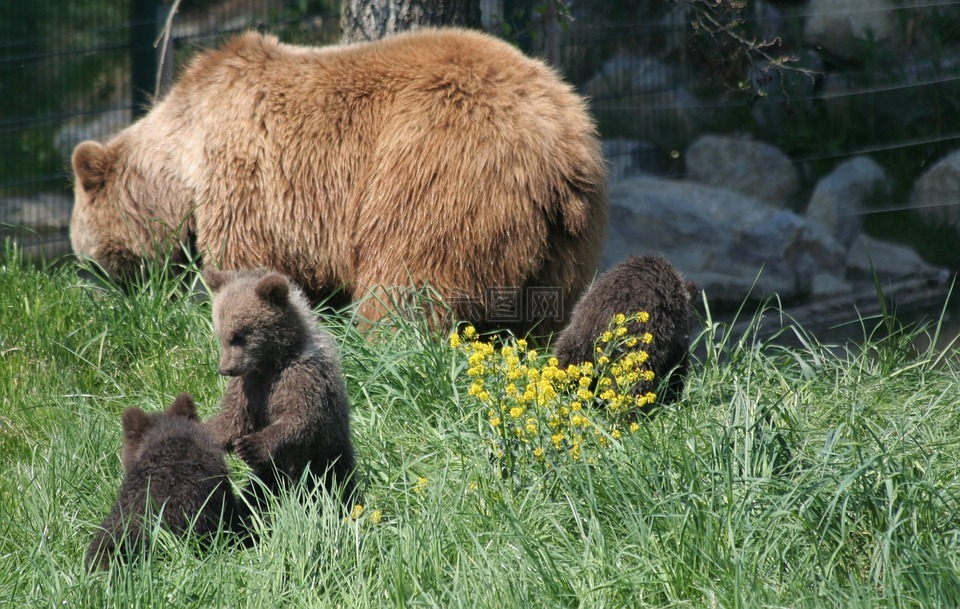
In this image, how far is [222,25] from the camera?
35.5 ft

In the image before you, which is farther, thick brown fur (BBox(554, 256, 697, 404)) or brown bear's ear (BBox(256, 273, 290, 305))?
thick brown fur (BBox(554, 256, 697, 404))

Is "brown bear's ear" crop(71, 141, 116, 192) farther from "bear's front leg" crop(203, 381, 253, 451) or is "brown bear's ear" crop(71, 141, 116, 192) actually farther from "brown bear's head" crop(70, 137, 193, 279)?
"bear's front leg" crop(203, 381, 253, 451)

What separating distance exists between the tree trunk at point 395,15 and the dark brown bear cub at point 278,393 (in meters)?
3.19

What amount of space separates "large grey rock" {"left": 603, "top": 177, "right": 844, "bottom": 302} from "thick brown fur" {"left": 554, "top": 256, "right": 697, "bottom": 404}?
15.2 ft

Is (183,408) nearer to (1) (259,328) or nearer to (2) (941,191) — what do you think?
(1) (259,328)

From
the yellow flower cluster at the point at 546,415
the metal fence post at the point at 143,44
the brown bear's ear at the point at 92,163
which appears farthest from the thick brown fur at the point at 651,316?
the metal fence post at the point at 143,44

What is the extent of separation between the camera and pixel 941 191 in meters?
9.55

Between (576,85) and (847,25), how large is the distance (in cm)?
318

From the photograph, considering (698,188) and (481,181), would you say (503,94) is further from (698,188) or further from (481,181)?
(698,188)

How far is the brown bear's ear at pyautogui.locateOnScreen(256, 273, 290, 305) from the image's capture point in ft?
11.5

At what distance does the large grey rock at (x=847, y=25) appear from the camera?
33.3ft

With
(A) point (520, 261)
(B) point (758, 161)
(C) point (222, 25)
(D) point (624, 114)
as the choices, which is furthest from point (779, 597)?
(C) point (222, 25)

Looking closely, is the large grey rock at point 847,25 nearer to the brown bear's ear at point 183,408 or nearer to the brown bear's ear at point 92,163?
the brown bear's ear at point 92,163

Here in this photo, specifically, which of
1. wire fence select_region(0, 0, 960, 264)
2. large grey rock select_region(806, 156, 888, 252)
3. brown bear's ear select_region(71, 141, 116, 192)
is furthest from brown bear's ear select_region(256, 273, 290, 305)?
large grey rock select_region(806, 156, 888, 252)
